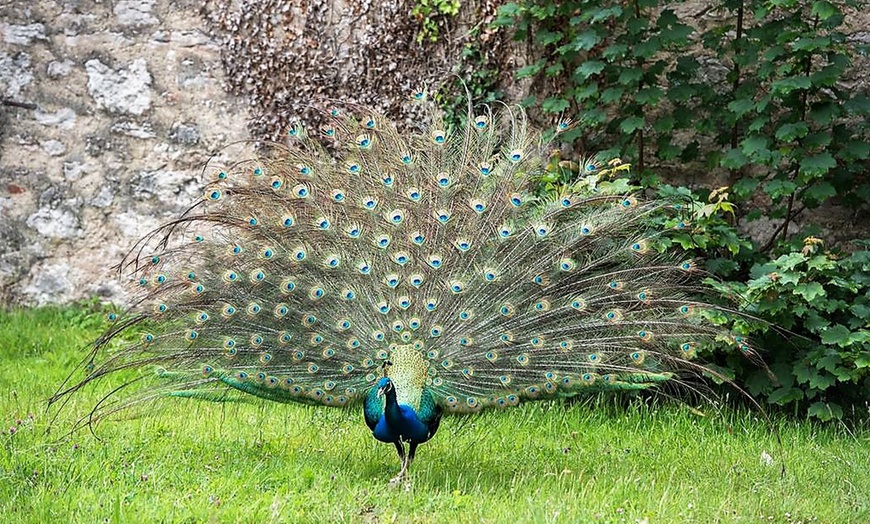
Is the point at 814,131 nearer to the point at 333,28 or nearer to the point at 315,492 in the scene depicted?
the point at 333,28

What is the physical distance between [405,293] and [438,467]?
2.89ft

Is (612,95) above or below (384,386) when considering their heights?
above

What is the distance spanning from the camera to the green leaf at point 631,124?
669 centimetres

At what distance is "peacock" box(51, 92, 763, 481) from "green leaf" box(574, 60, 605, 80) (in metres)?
2.14

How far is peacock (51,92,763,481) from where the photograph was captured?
14.6ft

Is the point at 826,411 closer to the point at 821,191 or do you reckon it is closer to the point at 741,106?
the point at 821,191

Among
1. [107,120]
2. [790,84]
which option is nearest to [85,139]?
[107,120]

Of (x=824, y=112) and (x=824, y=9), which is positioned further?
(x=824, y=112)

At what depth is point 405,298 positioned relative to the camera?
4.48 meters

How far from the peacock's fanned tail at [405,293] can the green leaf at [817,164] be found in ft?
6.34

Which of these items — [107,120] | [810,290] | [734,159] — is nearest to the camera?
[810,290]

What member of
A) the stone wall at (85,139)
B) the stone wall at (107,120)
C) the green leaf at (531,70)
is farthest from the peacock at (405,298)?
the stone wall at (85,139)

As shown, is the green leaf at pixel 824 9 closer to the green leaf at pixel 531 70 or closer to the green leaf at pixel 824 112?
the green leaf at pixel 824 112

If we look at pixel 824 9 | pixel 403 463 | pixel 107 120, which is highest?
pixel 824 9
